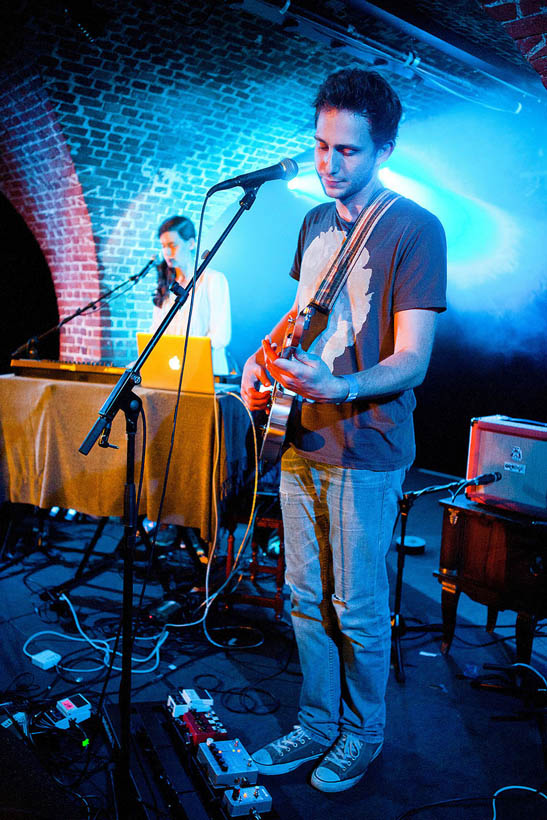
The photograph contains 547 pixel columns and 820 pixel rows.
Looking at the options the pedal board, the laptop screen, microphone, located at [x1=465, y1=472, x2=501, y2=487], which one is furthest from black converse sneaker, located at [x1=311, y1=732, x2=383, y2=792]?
the laptop screen

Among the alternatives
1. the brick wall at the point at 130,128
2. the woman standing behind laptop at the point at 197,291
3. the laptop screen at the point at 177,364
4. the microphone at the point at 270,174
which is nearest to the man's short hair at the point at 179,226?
the woman standing behind laptop at the point at 197,291

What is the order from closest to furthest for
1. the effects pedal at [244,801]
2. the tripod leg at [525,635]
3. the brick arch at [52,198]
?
the effects pedal at [244,801] → the tripod leg at [525,635] → the brick arch at [52,198]

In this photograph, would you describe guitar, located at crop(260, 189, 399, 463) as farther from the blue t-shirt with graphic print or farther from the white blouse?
the white blouse

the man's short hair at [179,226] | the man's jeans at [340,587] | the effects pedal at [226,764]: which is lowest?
the effects pedal at [226,764]

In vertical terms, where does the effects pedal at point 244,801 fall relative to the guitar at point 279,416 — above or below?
below

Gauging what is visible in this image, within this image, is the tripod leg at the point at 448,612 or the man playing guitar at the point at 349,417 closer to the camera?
the man playing guitar at the point at 349,417

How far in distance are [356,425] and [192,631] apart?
1893mm

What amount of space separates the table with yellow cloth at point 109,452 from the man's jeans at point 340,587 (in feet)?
3.32

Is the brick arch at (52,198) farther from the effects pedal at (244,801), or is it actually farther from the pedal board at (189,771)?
the effects pedal at (244,801)

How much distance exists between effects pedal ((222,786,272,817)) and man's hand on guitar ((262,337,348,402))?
1.18m

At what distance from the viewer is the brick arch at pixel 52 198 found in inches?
204

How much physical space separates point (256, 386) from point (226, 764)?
3.94ft

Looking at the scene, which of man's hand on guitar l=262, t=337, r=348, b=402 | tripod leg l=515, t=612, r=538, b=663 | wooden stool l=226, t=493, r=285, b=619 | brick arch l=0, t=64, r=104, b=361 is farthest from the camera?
brick arch l=0, t=64, r=104, b=361

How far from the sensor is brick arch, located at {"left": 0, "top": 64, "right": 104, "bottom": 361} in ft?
17.0
